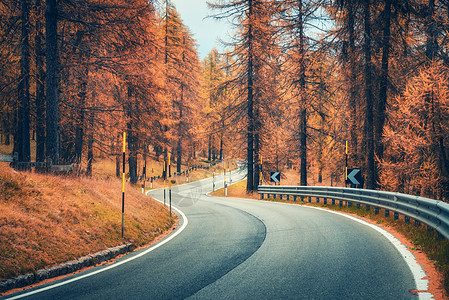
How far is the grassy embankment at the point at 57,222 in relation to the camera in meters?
5.60

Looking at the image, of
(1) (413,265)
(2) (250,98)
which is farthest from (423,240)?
(2) (250,98)

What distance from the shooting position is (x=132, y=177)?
26.2 meters

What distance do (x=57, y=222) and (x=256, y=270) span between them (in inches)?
177

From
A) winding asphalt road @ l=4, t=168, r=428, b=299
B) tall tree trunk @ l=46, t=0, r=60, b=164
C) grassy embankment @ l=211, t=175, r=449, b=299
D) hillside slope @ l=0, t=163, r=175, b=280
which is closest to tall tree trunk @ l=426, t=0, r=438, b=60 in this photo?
grassy embankment @ l=211, t=175, r=449, b=299

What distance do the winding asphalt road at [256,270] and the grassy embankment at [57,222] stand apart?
70 cm

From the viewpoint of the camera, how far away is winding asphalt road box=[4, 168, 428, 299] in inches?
176

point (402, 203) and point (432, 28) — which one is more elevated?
point (432, 28)

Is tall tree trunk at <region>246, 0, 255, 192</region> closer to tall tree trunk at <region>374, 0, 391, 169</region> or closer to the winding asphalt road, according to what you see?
tall tree trunk at <region>374, 0, 391, 169</region>

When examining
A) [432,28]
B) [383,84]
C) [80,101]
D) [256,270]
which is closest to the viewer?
[256,270]

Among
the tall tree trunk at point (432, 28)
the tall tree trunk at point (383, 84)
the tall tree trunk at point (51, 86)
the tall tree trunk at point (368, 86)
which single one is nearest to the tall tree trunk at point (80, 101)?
Answer: the tall tree trunk at point (51, 86)

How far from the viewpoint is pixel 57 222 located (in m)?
7.02

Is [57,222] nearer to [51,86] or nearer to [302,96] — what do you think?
[51,86]

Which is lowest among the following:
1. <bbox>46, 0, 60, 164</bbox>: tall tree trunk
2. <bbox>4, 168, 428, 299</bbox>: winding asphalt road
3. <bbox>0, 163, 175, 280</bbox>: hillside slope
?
<bbox>4, 168, 428, 299</bbox>: winding asphalt road

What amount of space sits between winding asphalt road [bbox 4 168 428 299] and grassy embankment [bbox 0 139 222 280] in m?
0.70
